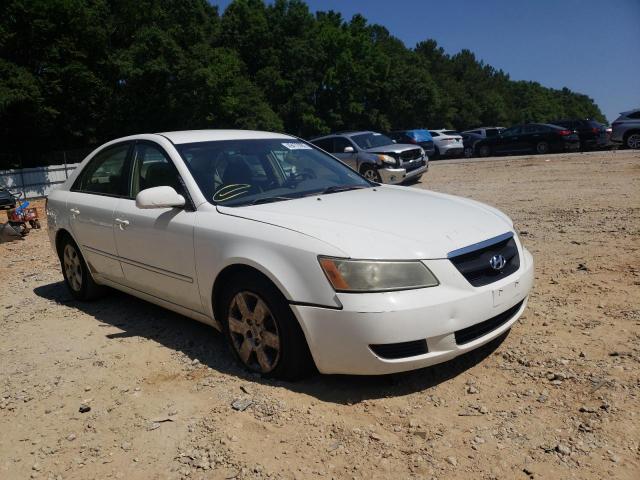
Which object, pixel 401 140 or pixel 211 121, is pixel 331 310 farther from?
pixel 211 121

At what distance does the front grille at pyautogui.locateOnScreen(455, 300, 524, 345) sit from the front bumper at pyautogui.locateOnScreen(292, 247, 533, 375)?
3cm

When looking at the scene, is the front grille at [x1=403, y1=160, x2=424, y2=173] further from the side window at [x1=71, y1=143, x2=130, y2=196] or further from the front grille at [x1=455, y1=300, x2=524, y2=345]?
the front grille at [x1=455, y1=300, x2=524, y2=345]

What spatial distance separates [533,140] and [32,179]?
65.1 ft

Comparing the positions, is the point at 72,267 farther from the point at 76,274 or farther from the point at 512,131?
the point at 512,131

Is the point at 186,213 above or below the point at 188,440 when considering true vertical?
above

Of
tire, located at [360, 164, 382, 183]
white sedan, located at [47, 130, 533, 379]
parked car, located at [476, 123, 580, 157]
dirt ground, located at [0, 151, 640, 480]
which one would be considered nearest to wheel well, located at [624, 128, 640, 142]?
parked car, located at [476, 123, 580, 157]

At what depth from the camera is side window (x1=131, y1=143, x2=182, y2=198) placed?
13.7ft

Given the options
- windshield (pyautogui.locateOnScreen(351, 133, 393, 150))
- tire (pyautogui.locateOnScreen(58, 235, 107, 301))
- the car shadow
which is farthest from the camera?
windshield (pyautogui.locateOnScreen(351, 133, 393, 150))

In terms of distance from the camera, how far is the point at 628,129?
20.5 meters

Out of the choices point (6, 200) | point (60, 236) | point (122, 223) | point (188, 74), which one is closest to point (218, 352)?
point (122, 223)

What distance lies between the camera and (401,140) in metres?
25.5

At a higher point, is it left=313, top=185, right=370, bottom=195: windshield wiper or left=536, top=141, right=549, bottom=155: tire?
left=313, top=185, right=370, bottom=195: windshield wiper

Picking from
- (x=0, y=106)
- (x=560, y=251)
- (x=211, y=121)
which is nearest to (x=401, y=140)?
(x=211, y=121)

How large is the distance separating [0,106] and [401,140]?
15.9 meters
